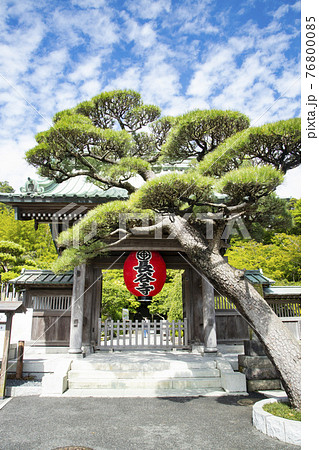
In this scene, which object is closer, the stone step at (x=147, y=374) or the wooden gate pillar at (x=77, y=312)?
the stone step at (x=147, y=374)

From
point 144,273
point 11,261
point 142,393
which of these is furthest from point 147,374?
point 11,261

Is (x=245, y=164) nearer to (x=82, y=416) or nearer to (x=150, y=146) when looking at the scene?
(x=150, y=146)

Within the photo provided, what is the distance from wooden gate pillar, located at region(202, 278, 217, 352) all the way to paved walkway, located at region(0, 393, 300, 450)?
215 centimetres

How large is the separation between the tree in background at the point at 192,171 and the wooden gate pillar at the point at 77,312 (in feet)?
7.04

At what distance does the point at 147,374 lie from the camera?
7594 mm

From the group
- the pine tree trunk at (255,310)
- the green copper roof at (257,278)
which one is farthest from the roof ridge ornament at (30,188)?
the green copper roof at (257,278)

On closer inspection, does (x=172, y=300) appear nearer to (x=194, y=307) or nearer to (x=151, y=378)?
(x=194, y=307)

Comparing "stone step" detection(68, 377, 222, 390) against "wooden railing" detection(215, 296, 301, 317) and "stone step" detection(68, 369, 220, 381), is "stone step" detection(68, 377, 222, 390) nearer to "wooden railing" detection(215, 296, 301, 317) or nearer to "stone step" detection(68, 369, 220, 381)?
"stone step" detection(68, 369, 220, 381)

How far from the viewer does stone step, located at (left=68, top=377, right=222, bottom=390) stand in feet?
23.7

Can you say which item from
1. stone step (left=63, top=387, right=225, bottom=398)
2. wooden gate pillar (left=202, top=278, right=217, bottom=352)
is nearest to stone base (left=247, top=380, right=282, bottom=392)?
stone step (left=63, top=387, right=225, bottom=398)

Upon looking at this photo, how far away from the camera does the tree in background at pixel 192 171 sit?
5168 millimetres

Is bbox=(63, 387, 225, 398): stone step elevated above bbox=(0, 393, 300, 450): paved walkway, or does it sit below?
below

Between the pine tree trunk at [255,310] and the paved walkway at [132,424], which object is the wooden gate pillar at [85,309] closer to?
the paved walkway at [132,424]

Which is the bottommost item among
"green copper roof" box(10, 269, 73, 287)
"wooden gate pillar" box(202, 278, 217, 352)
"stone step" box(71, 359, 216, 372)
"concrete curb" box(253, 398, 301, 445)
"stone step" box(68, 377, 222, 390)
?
"stone step" box(68, 377, 222, 390)
